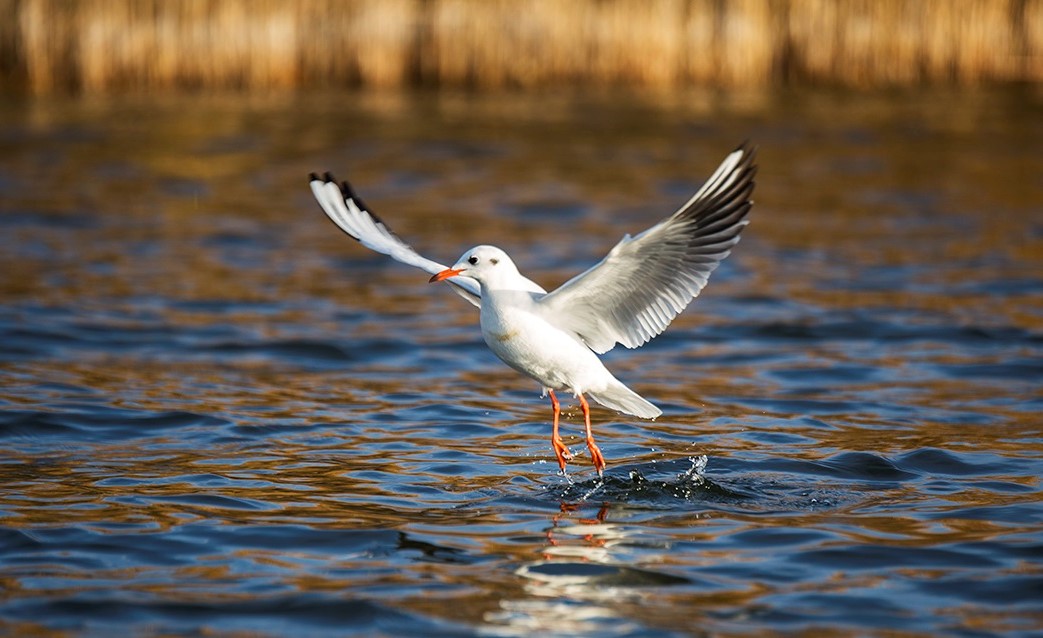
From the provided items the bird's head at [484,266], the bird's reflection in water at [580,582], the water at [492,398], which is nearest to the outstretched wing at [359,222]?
the bird's head at [484,266]

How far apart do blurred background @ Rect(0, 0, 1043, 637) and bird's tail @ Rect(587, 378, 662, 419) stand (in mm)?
353

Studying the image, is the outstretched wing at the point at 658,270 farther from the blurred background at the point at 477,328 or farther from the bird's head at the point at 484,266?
the blurred background at the point at 477,328

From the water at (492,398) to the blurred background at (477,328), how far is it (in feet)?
0.11

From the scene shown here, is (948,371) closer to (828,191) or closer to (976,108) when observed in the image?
(828,191)

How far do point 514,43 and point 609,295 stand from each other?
47.9ft

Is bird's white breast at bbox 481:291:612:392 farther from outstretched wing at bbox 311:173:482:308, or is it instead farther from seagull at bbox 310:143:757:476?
outstretched wing at bbox 311:173:482:308

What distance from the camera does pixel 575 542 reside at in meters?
6.25

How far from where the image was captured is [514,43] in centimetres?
2108

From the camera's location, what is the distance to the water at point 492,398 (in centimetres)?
568

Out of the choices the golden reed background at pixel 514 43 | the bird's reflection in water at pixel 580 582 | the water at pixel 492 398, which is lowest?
the bird's reflection in water at pixel 580 582

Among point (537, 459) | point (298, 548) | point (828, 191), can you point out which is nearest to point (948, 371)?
point (537, 459)

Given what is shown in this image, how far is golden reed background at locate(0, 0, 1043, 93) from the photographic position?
66.1 ft

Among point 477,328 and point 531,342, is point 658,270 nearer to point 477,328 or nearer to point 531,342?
point 531,342

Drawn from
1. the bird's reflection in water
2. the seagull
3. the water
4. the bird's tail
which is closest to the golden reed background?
the water
